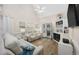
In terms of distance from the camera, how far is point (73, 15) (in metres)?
1.75

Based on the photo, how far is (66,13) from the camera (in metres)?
1.76

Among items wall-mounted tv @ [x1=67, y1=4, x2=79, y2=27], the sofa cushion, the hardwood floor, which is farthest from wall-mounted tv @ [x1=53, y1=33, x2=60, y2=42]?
the sofa cushion

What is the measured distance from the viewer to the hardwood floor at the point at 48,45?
1.76 metres

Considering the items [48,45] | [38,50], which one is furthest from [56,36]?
[38,50]

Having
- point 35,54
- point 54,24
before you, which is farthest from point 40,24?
point 35,54

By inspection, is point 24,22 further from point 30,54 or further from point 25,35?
point 30,54

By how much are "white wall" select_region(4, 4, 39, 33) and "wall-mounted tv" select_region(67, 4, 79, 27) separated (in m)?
0.49

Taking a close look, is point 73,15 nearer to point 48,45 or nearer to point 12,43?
point 48,45

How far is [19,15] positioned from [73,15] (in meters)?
0.80

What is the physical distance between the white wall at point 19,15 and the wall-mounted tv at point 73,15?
49cm

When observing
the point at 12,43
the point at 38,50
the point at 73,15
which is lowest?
the point at 38,50

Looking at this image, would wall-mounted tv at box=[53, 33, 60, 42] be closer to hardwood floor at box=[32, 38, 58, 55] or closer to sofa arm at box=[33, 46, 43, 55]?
hardwood floor at box=[32, 38, 58, 55]
